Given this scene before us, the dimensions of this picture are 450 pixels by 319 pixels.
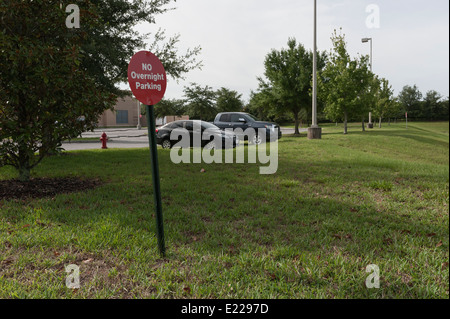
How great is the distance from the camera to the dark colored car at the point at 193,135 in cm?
1423

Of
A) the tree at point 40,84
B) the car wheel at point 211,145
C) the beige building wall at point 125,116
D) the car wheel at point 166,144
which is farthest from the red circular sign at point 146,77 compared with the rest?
the beige building wall at point 125,116

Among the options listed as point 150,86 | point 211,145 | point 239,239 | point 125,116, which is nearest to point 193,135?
point 211,145

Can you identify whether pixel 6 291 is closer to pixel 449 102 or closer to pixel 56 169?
pixel 449 102

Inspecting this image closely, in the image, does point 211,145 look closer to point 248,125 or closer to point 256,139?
point 256,139

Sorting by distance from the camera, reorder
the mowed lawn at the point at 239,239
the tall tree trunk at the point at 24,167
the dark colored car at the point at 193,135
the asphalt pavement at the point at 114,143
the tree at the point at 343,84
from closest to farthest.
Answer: the mowed lawn at the point at 239,239
the tall tree trunk at the point at 24,167
the dark colored car at the point at 193,135
the asphalt pavement at the point at 114,143
the tree at the point at 343,84

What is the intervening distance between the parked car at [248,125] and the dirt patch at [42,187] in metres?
11.2

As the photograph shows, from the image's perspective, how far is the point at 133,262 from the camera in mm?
3145

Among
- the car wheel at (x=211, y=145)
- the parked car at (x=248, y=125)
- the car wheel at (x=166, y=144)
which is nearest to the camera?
the car wheel at (x=211, y=145)

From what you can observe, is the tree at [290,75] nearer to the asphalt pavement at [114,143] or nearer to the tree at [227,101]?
the asphalt pavement at [114,143]

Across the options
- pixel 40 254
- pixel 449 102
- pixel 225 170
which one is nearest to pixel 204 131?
pixel 225 170

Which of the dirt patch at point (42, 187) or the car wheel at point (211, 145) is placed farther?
the car wheel at point (211, 145)

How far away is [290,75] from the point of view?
80.4 feet

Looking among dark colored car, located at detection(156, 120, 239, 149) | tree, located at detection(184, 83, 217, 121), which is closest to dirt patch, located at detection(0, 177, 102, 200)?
dark colored car, located at detection(156, 120, 239, 149)
